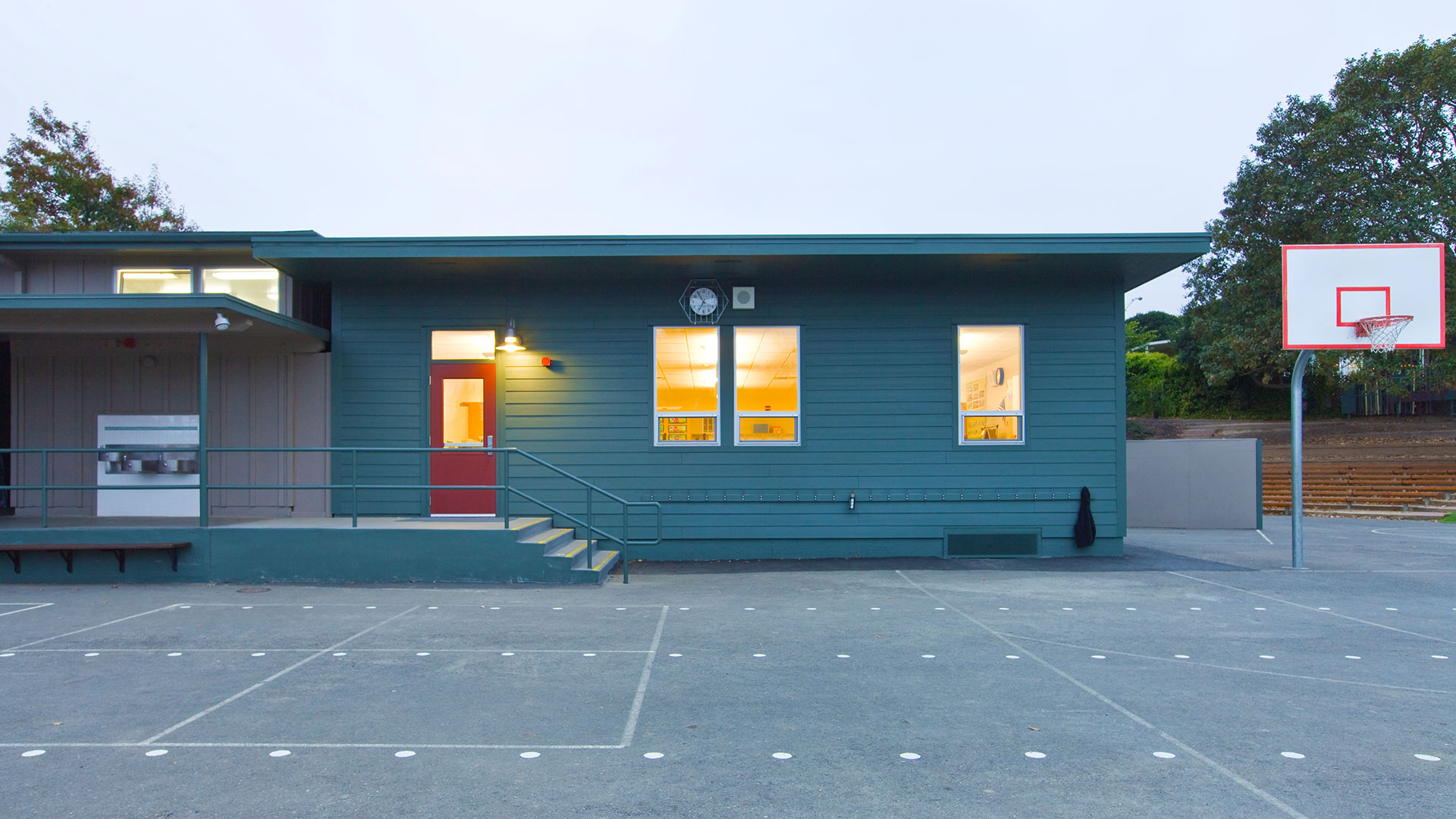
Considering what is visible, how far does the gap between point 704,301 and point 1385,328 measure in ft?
25.6

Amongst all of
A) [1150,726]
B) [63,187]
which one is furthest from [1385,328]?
[63,187]

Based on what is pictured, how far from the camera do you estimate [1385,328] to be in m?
9.79

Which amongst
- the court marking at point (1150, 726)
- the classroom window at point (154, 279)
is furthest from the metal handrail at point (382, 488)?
the court marking at point (1150, 726)

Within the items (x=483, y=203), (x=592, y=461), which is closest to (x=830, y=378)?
(x=592, y=461)

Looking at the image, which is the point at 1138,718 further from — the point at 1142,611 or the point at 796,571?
the point at 796,571

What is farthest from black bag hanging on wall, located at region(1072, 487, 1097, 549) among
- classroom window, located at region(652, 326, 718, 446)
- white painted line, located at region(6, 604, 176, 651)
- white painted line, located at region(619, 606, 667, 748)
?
white painted line, located at region(6, 604, 176, 651)

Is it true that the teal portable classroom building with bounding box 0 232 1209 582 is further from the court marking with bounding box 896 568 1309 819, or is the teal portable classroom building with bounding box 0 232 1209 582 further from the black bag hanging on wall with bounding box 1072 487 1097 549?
the court marking with bounding box 896 568 1309 819

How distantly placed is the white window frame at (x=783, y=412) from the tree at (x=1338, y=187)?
1858 centimetres

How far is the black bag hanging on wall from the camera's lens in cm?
1058

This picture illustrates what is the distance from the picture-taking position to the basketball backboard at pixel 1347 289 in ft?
32.3

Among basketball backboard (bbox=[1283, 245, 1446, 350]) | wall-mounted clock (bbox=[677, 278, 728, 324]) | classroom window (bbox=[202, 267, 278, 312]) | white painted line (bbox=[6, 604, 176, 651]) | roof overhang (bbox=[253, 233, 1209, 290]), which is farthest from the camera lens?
classroom window (bbox=[202, 267, 278, 312])

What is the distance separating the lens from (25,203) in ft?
78.2

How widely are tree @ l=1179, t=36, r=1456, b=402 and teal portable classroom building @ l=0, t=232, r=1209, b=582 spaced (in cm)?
1629

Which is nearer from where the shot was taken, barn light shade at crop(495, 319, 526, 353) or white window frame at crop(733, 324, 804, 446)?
barn light shade at crop(495, 319, 526, 353)
